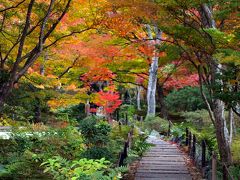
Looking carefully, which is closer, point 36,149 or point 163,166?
point 163,166

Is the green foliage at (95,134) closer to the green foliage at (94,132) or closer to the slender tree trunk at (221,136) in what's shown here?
the green foliage at (94,132)

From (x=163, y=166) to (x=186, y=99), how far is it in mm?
19217

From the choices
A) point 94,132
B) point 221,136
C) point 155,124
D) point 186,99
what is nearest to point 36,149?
point 94,132

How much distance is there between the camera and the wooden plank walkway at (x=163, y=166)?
9.34 meters

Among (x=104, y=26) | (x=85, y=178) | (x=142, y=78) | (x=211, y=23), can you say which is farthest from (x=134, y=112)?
(x=85, y=178)

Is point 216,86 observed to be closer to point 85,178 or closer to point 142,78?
point 85,178

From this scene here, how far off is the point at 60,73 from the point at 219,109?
14415 mm

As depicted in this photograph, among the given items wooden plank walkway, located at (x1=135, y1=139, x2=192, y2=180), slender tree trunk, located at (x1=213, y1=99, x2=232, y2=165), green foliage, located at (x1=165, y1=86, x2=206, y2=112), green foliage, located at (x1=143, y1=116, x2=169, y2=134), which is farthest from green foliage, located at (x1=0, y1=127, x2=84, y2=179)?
green foliage, located at (x1=165, y1=86, x2=206, y2=112)

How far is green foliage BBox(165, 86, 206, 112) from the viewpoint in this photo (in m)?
28.2

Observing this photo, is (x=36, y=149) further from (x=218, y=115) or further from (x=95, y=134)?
(x=218, y=115)

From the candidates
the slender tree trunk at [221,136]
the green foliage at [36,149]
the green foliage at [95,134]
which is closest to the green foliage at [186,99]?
the slender tree trunk at [221,136]

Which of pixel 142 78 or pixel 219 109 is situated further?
pixel 142 78

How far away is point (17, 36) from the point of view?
41.6 ft

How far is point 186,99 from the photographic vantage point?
29.3m
